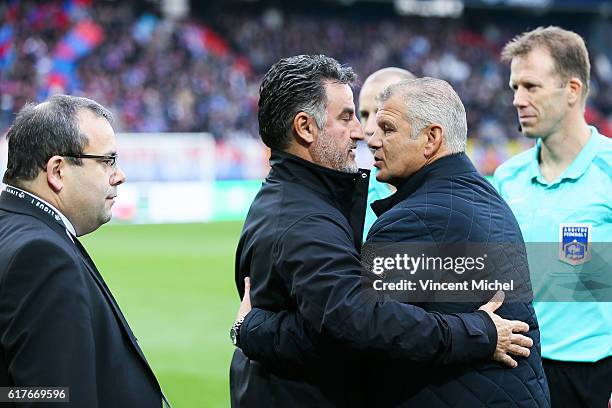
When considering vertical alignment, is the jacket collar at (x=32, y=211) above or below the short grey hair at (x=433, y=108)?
below

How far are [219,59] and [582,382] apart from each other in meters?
27.4

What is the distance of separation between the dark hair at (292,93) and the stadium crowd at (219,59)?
2115 centimetres

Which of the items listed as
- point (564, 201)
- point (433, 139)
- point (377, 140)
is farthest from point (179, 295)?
point (433, 139)

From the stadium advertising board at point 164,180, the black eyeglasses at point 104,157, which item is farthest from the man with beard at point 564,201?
the stadium advertising board at point 164,180

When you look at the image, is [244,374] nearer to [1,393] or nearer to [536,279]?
[1,393]

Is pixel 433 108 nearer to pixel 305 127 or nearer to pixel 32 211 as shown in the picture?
pixel 305 127

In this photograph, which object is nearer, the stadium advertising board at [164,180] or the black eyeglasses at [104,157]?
the black eyeglasses at [104,157]

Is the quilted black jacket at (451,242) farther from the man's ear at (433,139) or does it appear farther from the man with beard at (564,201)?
the man with beard at (564,201)

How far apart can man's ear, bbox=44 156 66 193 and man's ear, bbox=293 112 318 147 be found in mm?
804

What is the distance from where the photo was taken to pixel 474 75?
34531 millimetres

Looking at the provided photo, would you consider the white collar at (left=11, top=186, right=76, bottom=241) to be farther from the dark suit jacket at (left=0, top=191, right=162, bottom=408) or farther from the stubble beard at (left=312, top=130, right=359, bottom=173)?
the stubble beard at (left=312, top=130, right=359, bottom=173)

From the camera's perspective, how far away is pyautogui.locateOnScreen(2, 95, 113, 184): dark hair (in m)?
2.78

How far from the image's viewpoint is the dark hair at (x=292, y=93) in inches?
114

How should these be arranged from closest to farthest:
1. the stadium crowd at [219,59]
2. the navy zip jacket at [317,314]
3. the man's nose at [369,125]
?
the navy zip jacket at [317,314] < the man's nose at [369,125] < the stadium crowd at [219,59]
